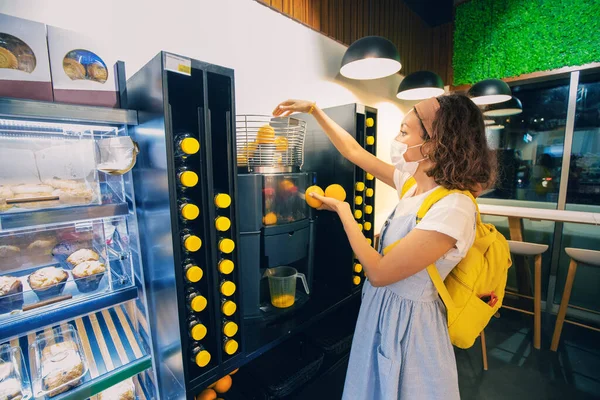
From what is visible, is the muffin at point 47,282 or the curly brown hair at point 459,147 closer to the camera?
the muffin at point 47,282

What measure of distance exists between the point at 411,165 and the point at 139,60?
1.13 m

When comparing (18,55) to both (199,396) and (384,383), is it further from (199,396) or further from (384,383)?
(384,383)

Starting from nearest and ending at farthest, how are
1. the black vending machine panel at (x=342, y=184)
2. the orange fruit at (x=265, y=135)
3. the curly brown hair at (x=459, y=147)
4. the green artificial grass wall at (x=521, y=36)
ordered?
1. the curly brown hair at (x=459, y=147)
2. the orange fruit at (x=265, y=135)
3. the black vending machine panel at (x=342, y=184)
4. the green artificial grass wall at (x=521, y=36)

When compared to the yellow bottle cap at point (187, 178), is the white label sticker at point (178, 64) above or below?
above

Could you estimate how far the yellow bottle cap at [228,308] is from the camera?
0.88 m

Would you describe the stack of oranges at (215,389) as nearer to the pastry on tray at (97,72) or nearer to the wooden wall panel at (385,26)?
the pastry on tray at (97,72)

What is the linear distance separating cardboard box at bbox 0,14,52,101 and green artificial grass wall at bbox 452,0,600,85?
356 cm

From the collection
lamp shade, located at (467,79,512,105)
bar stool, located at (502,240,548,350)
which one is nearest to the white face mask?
lamp shade, located at (467,79,512,105)

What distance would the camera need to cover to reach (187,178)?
77cm

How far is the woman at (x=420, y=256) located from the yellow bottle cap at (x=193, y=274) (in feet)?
1.71

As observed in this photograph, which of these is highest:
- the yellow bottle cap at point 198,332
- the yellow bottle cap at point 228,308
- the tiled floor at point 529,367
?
the yellow bottle cap at point 228,308

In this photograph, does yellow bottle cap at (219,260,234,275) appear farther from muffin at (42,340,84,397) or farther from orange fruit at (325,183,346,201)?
orange fruit at (325,183,346,201)

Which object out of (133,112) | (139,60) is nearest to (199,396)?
(133,112)

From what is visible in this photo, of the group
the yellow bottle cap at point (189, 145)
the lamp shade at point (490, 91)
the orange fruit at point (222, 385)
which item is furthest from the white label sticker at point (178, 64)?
the lamp shade at point (490, 91)
